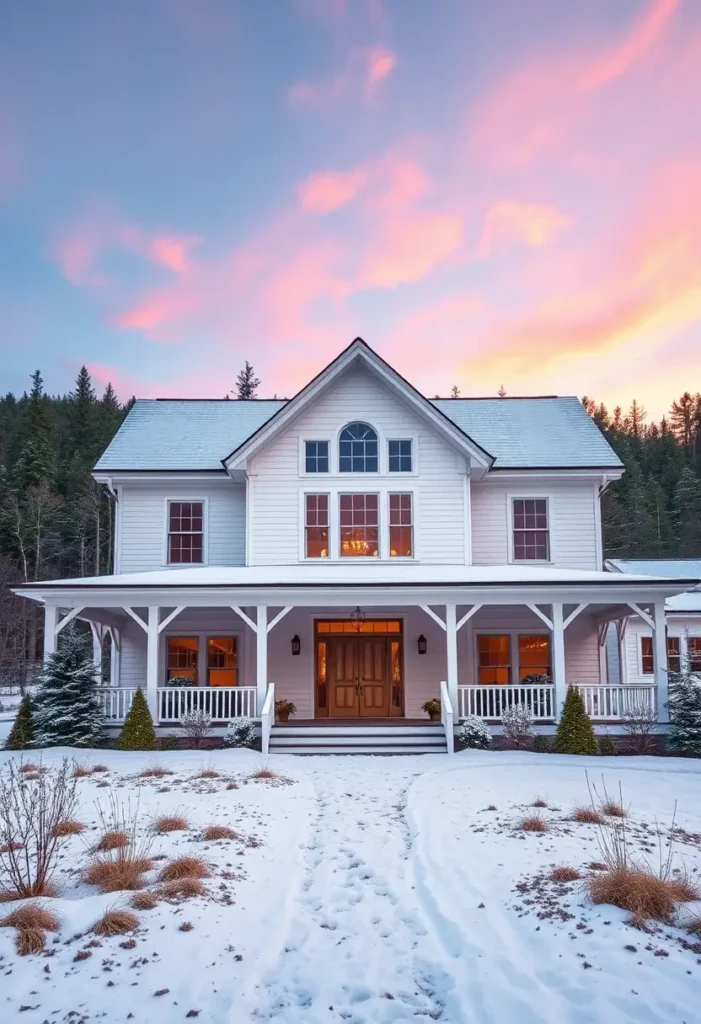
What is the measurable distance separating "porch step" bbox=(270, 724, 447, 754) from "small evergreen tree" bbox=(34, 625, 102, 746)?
3.69 metres

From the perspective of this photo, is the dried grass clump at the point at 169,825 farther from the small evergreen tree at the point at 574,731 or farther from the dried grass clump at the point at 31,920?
the small evergreen tree at the point at 574,731

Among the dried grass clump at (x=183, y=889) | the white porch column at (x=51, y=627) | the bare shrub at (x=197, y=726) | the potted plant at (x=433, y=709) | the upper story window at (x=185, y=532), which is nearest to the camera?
the dried grass clump at (x=183, y=889)

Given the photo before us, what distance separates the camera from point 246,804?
947cm

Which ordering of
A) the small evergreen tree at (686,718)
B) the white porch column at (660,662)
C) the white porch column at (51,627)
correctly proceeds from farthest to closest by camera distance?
the white porch column at (51,627), the white porch column at (660,662), the small evergreen tree at (686,718)

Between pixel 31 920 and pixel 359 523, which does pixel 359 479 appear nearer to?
pixel 359 523

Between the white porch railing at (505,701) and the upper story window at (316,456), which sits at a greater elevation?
the upper story window at (316,456)

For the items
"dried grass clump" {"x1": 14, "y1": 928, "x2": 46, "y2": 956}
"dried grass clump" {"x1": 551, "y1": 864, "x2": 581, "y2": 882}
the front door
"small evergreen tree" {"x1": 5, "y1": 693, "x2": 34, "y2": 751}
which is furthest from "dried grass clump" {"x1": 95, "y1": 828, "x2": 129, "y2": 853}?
the front door

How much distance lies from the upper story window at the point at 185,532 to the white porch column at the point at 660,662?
11353mm

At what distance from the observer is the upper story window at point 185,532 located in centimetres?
1944

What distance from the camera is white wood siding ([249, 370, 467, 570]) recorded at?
59.0 ft

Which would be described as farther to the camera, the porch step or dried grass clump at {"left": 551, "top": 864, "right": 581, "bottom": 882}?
the porch step

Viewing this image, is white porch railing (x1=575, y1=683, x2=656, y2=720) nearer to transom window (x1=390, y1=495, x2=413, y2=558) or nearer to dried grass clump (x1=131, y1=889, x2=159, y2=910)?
transom window (x1=390, y1=495, x2=413, y2=558)

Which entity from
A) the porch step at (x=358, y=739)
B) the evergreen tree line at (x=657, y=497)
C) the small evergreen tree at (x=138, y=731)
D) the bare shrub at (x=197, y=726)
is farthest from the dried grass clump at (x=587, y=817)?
the evergreen tree line at (x=657, y=497)

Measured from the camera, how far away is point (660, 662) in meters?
14.9
